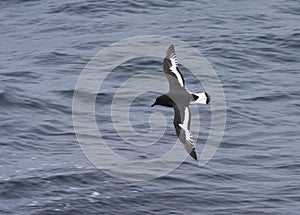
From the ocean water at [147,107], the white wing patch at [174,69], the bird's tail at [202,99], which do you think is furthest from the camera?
the ocean water at [147,107]

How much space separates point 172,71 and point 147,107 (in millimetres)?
5642

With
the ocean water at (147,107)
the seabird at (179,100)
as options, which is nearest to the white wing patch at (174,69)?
the seabird at (179,100)

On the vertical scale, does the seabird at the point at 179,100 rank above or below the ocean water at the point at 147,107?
above

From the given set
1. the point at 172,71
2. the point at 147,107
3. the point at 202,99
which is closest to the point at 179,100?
the point at 202,99

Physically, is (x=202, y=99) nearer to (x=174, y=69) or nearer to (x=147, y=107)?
(x=174, y=69)

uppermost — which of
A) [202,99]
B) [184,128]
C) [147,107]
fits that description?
[202,99]

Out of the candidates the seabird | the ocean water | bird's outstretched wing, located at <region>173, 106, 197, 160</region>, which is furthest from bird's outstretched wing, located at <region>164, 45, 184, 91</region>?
the ocean water

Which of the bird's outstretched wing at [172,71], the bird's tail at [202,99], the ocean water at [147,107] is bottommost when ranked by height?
the ocean water at [147,107]

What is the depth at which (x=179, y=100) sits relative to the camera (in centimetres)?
1752

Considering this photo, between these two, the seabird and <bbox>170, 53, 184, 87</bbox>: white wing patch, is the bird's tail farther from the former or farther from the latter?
<bbox>170, 53, 184, 87</bbox>: white wing patch

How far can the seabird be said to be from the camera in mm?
16625

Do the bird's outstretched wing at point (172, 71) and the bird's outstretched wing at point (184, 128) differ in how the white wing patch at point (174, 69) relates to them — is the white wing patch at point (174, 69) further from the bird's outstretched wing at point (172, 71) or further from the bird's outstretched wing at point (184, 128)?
the bird's outstretched wing at point (184, 128)

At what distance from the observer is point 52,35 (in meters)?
29.7

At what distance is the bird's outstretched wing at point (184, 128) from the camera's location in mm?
16422
